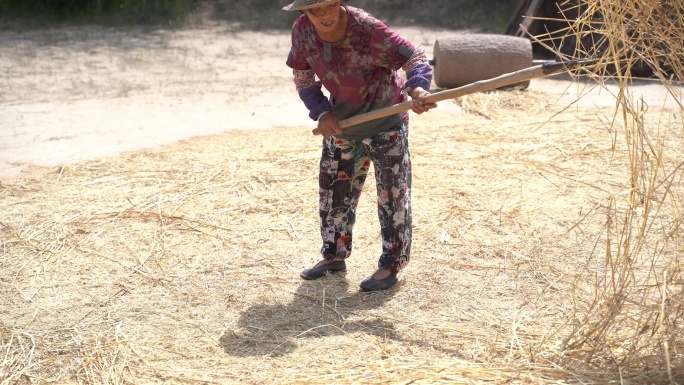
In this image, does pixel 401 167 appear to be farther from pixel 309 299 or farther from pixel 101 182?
pixel 101 182

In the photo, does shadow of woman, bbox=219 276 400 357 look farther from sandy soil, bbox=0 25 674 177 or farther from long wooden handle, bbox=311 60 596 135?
sandy soil, bbox=0 25 674 177

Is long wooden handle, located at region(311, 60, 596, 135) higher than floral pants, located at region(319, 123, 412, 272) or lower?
higher

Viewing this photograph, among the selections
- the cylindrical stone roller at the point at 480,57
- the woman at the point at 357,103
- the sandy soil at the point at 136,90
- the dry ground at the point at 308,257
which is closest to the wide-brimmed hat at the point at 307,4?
the woman at the point at 357,103

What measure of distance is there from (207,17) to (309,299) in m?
10.0

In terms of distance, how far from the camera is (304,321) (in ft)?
12.1

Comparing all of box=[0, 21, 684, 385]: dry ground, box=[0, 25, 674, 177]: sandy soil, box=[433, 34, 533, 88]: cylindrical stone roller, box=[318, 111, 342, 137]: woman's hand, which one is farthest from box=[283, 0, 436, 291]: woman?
box=[433, 34, 533, 88]: cylindrical stone roller

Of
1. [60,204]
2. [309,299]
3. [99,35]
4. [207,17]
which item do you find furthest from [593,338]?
[207,17]

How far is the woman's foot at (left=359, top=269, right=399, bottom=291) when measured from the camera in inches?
155

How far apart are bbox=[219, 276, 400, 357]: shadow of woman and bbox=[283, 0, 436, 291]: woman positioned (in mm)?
131

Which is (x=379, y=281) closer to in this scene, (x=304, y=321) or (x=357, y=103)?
(x=304, y=321)

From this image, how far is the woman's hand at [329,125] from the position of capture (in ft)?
11.7

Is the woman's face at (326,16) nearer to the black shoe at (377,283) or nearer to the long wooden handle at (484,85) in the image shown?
the long wooden handle at (484,85)

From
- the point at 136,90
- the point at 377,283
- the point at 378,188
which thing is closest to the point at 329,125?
the point at 378,188

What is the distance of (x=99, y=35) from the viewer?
37.9 feet
